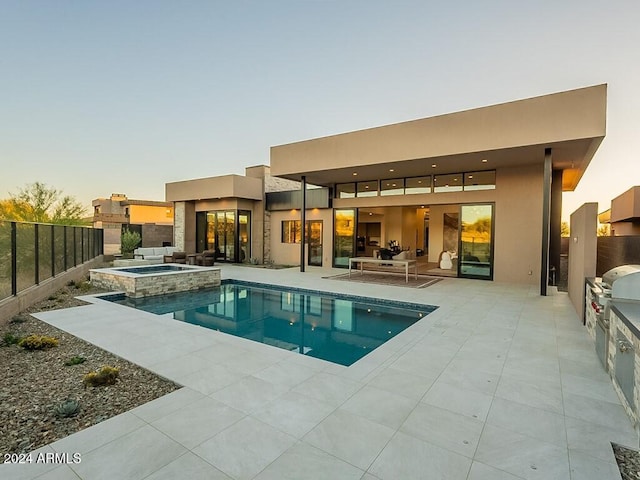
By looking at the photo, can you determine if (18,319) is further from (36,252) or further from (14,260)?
(36,252)

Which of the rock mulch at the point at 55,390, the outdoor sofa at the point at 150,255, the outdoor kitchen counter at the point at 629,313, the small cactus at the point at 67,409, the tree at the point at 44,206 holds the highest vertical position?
the tree at the point at 44,206

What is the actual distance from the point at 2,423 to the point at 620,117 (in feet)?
63.5

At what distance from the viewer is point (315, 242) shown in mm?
14719

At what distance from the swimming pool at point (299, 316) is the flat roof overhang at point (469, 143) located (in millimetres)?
4418

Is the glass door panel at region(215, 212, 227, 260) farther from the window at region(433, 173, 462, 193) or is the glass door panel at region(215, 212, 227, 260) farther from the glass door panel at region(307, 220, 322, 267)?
the window at region(433, 173, 462, 193)

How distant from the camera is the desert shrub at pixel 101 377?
3.22m

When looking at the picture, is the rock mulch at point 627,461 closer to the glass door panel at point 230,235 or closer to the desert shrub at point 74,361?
the desert shrub at point 74,361

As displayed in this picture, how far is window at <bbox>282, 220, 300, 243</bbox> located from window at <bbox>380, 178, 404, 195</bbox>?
4.61 meters

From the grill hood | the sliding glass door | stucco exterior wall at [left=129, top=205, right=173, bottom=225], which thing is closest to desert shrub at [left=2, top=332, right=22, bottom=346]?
the grill hood

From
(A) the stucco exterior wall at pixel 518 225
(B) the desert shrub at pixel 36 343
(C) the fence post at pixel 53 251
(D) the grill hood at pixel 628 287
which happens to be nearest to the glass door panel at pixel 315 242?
(A) the stucco exterior wall at pixel 518 225

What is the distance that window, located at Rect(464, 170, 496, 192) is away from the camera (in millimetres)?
10445

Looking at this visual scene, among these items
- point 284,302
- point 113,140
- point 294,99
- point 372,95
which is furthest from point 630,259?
point 113,140

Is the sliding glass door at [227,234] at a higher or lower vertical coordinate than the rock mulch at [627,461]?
higher

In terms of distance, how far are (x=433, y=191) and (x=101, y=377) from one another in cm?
1077
